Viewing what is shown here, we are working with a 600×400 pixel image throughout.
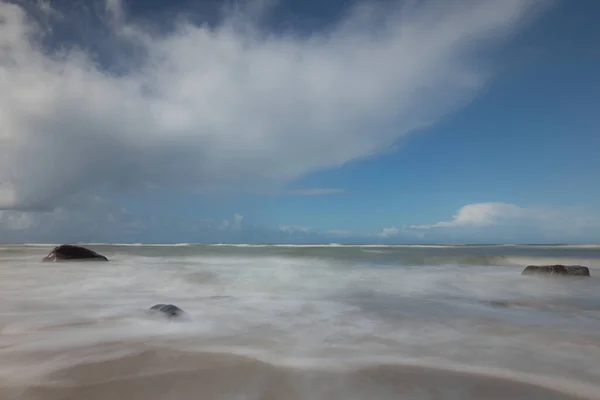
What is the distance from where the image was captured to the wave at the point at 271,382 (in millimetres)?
3264

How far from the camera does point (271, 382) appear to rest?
11.7 ft

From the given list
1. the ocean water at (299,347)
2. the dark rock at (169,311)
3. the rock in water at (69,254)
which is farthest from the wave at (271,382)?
the rock in water at (69,254)

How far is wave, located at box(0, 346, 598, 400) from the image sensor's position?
10.7 feet

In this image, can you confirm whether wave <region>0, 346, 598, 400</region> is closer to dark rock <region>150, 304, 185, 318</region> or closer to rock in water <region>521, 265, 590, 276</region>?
dark rock <region>150, 304, 185, 318</region>

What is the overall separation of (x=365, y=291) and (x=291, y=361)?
6.75 m

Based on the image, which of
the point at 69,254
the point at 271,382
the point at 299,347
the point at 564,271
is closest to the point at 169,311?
the point at 299,347

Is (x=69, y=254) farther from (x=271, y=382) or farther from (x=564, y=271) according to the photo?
(x=564, y=271)

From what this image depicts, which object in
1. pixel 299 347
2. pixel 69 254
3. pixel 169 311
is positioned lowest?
pixel 299 347

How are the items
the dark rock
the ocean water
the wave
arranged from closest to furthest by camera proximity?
the wave → the ocean water → the dark rock

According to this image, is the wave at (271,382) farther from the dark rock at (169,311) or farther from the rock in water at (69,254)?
the rock in water at (69,254)

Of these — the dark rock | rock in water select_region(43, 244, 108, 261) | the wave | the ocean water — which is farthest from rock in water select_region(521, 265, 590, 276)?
rock in water select_region(43, 244, 108, 261)

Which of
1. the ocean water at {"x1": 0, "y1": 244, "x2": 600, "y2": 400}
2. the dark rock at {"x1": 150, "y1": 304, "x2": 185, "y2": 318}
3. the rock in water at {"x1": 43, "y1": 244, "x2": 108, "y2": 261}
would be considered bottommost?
the ocean water at {"x1": 0, "y1": 244, "x2": 600, "y2": 400}

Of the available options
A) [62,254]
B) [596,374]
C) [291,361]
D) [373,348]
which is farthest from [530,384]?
[62,254]

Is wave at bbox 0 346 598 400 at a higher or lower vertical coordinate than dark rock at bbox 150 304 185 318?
lower
